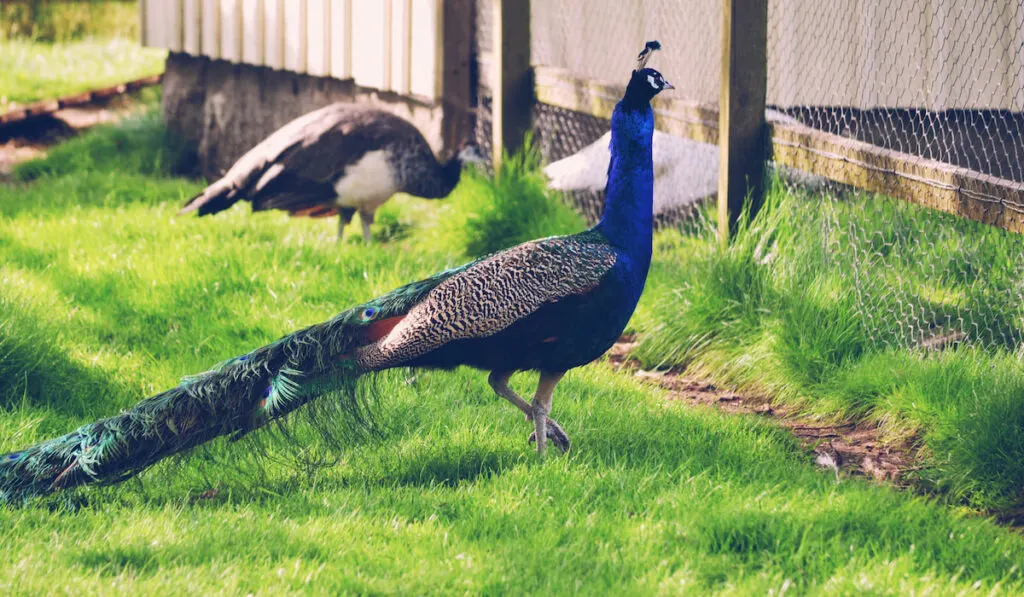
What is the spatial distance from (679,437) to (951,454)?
901 mm

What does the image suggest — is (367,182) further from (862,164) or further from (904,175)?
(904,175)

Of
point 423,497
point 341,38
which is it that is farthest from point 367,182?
point 423,497

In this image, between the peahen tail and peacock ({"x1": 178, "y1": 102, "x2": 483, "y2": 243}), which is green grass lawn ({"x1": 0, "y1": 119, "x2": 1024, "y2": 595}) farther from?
peacock ({"x1": 178, "y1": 102, "x2": 483, "y2": 243})

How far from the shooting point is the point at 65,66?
478 inches

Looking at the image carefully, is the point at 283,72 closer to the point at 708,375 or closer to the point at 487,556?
the point at 708,375

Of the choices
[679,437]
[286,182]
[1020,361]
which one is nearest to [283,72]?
[286,182]

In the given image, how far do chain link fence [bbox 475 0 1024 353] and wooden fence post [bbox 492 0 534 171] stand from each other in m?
0.14

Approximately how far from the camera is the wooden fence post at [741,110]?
17.0 feet

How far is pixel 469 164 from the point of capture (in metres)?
7.41

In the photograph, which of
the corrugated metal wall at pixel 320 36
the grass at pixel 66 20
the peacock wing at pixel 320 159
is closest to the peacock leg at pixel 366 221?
the peacock wing at pixel 320 159

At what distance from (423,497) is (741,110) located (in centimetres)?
254

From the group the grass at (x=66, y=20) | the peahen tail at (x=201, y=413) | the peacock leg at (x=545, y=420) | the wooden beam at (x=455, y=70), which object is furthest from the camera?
the grass at (x=66, y=20)

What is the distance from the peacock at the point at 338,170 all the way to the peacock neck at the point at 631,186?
303 centimetres

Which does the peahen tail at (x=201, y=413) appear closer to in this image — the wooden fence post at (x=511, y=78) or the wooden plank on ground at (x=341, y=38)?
the wooden fence post at (x=511, y=78)
